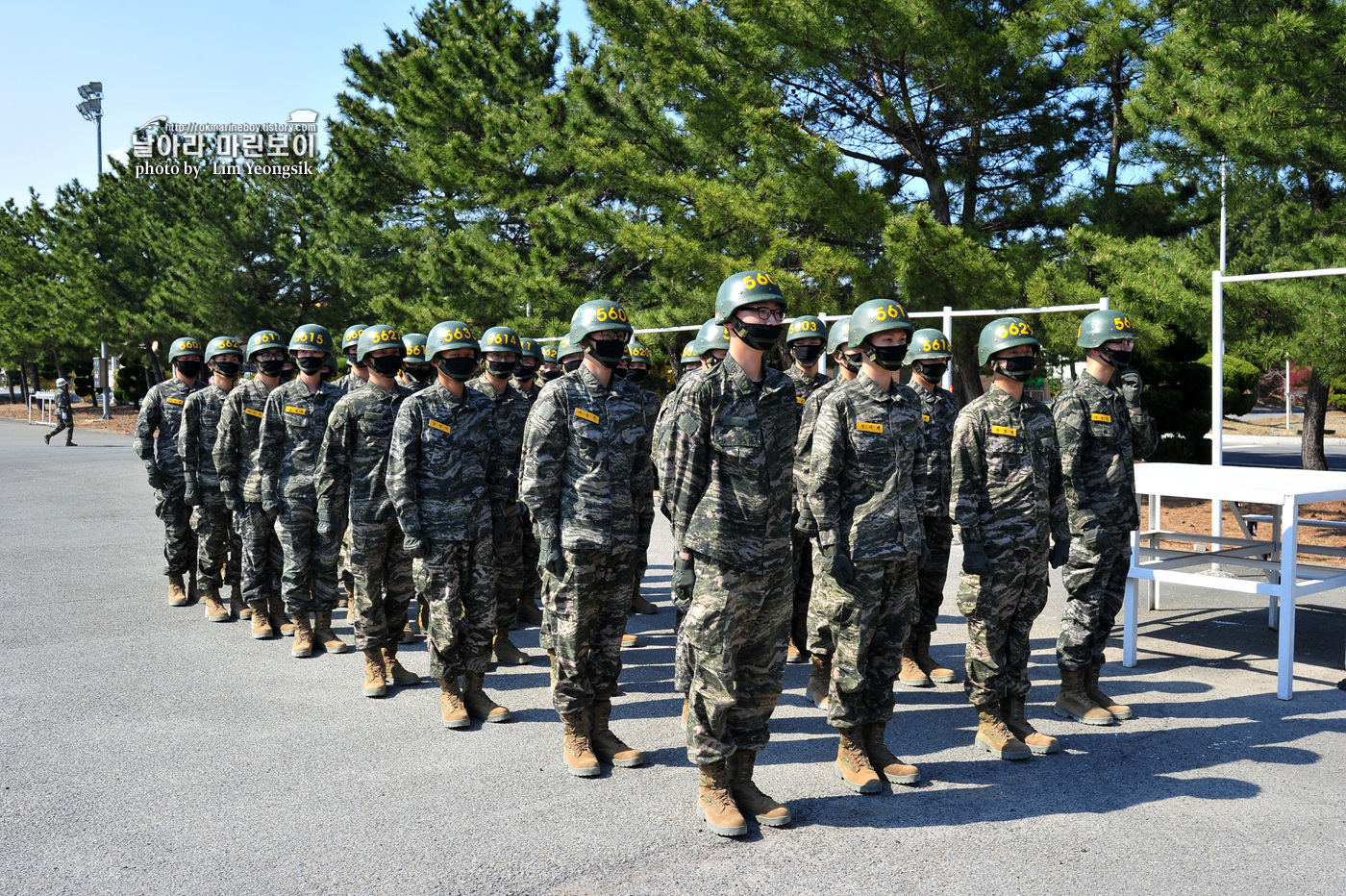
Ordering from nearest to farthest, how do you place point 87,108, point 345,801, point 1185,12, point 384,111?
point 345,801, point 1185,12, point 384,111, point 87,108

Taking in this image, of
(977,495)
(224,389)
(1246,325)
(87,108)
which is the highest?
(87,108)

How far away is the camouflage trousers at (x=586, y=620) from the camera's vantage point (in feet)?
16.2

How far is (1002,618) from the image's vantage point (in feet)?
17.0

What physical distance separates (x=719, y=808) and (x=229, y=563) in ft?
20.4

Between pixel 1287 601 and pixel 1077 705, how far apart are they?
152cm

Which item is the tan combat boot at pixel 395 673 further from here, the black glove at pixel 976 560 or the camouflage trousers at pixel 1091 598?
the camouflage trousers at pixel 1091 598

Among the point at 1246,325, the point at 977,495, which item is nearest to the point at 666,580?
the point at 977,495

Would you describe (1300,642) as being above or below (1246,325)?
below

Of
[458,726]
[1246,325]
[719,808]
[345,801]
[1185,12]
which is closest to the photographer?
[719,808]

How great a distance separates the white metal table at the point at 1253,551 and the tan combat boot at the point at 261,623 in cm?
621

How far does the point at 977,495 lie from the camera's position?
5.27 metres

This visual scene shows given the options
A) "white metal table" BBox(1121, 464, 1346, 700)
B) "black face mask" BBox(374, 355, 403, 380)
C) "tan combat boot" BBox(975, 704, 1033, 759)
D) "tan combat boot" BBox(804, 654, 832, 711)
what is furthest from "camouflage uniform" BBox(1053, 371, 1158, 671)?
"black face mask" BBox(374, 355, 403, 380)

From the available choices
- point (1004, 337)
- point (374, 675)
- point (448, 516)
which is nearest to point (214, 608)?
point (374, 675)

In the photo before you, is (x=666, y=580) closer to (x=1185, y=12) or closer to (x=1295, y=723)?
(x=1295, y=723)
